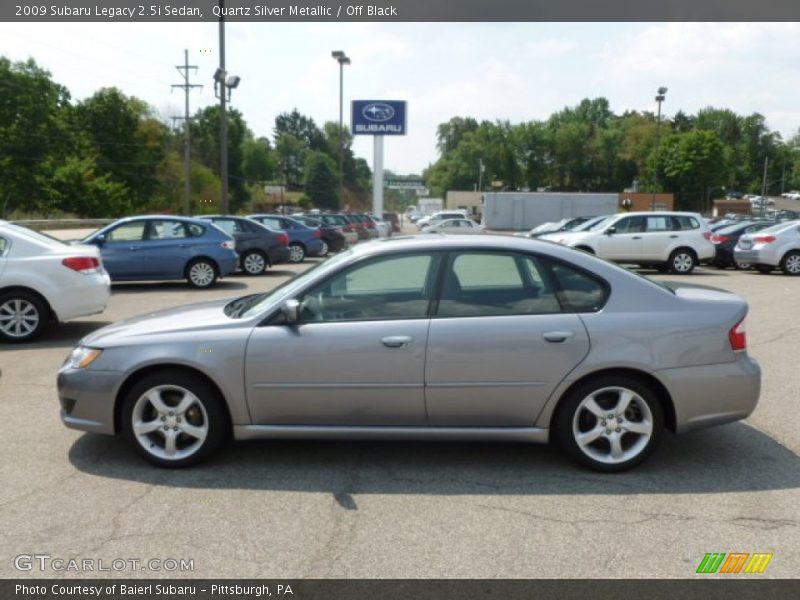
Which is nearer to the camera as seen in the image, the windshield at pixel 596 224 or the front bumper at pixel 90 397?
the front bumper at pixel 90 397

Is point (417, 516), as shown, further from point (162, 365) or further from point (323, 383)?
point (162, 365)

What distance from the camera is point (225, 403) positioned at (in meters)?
4.84

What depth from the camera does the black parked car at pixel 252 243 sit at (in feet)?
61.5

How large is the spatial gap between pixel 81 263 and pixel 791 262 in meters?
17.2

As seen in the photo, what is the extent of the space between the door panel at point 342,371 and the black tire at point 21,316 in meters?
5.58

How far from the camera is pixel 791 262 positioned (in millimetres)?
A: 19453

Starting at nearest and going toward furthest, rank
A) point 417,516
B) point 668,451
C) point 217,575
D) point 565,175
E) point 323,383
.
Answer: point 217,575
point 417,516
point 323,383
point 668,451
point 565,175

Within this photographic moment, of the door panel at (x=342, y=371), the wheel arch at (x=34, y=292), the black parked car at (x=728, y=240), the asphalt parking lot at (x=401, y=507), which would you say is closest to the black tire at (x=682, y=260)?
the black parked car at (x=728, y=240)

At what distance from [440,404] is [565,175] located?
358 feet

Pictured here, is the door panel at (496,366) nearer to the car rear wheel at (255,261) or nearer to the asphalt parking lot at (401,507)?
the asphalt parking lot at (401,507)

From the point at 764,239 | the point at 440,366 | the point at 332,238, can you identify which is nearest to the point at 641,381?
the point at 440,366

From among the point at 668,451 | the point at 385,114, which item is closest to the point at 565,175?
the point at 385,114

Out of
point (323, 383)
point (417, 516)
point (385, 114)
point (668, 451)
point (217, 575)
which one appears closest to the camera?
point (217, 575)

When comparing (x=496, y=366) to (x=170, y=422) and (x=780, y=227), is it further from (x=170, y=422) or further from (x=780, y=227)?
(x=780, y=227)
